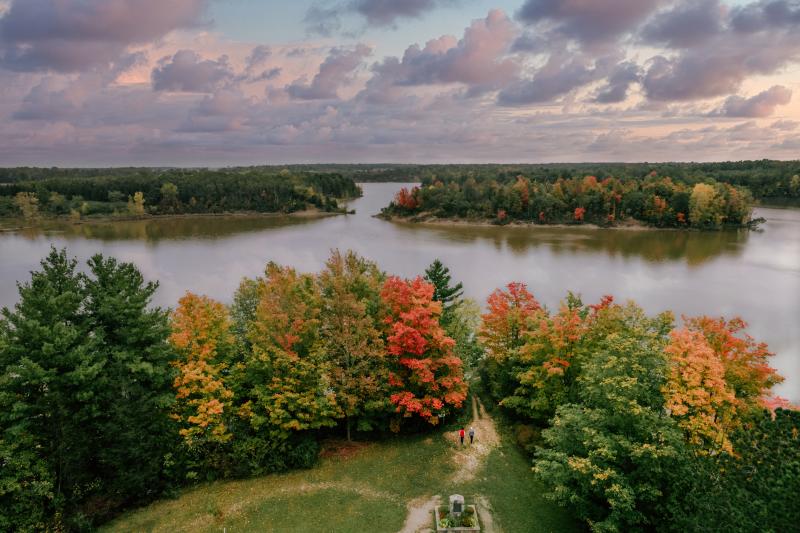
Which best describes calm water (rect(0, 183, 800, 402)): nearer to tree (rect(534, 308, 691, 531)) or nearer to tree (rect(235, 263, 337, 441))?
tree (rect(534, 308, 691, 531))

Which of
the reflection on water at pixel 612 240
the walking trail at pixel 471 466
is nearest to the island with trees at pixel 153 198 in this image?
the reflection on water at pixel 612 240

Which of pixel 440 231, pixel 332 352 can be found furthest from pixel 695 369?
pixel 440 231

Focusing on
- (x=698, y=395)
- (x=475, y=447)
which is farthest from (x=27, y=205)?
(x=698, y=395)

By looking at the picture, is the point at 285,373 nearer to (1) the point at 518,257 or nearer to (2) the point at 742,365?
(2) the point at 742,365

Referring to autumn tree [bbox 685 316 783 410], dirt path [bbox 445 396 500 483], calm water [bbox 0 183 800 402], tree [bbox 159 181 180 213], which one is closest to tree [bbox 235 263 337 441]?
dirt path [bbox 445 396 500 483]

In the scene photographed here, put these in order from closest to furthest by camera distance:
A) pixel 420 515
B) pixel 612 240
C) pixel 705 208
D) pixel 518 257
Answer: pixel 420 515, pixel 518 257, pixel 612 240, pixel 705 208
